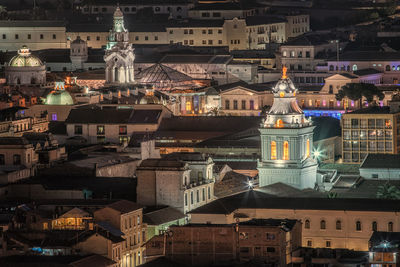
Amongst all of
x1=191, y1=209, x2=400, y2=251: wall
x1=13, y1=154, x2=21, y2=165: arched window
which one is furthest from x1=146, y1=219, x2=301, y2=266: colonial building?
x1=13, y1=154, x2=21, y2=165: arched window

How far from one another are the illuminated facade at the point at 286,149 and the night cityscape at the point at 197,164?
0.08 metres

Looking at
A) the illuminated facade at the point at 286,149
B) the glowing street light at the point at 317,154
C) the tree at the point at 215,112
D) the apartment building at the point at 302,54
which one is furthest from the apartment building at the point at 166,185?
the apartment building at the point at 302,54

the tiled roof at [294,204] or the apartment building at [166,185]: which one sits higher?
the apartment building at [166,185]

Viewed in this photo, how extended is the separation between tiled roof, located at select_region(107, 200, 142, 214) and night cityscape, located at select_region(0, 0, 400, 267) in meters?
0.21

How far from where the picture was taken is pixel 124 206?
109125 mm

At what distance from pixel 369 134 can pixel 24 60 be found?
4915 centimetres

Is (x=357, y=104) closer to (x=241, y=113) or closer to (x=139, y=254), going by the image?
(x=241, y=113)

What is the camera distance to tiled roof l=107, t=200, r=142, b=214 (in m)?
108

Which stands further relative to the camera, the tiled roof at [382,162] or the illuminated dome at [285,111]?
the tiled roof at [382,162]

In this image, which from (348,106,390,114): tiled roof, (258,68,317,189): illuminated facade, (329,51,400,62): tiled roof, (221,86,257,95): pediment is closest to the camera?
(258,68,317,189): illuminated facade

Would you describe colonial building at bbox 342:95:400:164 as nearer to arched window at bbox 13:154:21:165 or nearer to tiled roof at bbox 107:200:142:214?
arched window at bbox 13:154:21:165

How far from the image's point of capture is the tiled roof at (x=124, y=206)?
4252 inches

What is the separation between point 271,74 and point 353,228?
76841mm

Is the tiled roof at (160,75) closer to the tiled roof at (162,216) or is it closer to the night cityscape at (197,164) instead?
the night cityscape at (197,164)
